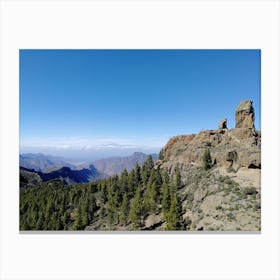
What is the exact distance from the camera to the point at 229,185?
13.0 m

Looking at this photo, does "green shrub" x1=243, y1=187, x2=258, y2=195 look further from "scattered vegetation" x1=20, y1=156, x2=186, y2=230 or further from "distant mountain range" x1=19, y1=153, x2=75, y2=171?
"distant mountain range" x1=19, y1=153, x2=75, y2=171

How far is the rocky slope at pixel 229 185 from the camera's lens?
10188 millimetres

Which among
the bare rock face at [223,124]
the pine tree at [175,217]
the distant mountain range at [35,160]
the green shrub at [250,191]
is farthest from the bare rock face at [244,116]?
the distant mountain range at [35,160]

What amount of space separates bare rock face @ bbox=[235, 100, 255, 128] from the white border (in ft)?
12.5

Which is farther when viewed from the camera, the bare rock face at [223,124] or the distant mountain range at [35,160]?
the bare rock face at [223,124]

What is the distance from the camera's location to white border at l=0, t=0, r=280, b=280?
8461 mm

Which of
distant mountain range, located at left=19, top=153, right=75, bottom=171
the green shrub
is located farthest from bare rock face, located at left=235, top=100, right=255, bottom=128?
distant mountain range, located at left=19, top=153, right=75, bottom=171
